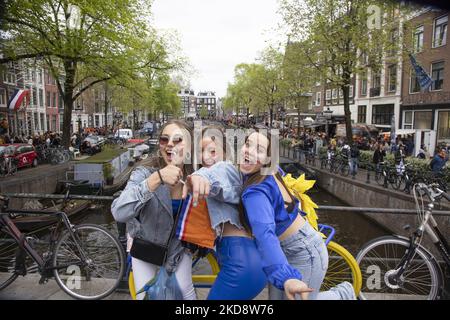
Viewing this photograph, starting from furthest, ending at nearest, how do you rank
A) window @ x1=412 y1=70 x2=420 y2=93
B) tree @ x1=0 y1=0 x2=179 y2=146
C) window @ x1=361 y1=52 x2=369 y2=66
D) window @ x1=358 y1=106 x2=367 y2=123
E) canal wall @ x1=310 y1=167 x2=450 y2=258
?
1. window @ x1=358 y1=106 x2=367 y2=123
2. window @ x1=412 y1=70 x2=420 y2=93
3. window @ x1=361 y1=52 x2=369 y2=66
4. tree @ x1=0 y1=0 x2=179 y2=146
5. canal wall @ x1=310 y1=167 x2=450 y2=258

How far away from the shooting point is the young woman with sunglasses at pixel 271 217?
1.71 metres

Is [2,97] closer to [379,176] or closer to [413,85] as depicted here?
[379,176]

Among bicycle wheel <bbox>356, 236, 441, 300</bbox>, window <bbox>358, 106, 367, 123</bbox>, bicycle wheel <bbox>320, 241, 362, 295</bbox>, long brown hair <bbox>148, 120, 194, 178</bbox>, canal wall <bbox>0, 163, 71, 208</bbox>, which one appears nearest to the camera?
long brown hair <bbox>148, 120, 194, 178</bbox>

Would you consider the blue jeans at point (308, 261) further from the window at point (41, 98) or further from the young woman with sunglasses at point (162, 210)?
the window at point (41, 98)

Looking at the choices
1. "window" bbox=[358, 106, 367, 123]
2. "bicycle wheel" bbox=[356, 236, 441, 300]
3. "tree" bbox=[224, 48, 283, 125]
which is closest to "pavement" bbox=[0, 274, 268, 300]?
"bicycle wheel" bbox=[356, 236, 441, 300]

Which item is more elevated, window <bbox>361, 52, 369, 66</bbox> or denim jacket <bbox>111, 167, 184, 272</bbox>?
window <bbox>361, 52, 369, 66</bbox>

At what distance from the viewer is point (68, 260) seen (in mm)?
3236

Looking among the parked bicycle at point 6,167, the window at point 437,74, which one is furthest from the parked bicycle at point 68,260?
the window at point 437,74

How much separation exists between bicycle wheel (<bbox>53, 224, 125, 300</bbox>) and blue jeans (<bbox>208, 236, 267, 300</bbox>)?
4.97 ft

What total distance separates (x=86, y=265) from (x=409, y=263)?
120 inches

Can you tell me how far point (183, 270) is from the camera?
2.07m

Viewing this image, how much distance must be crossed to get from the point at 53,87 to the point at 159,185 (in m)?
48.1

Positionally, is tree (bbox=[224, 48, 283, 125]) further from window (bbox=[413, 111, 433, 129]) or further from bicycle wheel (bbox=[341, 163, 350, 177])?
bicycle wheel (bbox=[341, 163, 350, 177])

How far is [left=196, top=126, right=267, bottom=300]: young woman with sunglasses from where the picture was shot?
186cm
